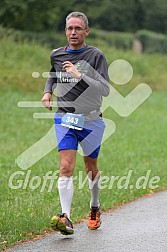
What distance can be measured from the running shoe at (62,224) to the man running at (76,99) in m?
0.02

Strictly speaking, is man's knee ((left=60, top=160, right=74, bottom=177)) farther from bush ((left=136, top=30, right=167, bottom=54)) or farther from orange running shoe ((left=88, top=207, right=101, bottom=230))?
bush ((left=136, top=30, right=167, bottom=54))

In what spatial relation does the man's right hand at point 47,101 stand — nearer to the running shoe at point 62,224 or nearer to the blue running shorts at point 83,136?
the blue running shorts at point 83,136

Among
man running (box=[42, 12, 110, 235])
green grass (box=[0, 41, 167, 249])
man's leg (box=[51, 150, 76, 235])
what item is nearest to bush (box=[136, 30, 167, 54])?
green grass (box=[0, 41, 167, 249])

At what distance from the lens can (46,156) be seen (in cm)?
1398

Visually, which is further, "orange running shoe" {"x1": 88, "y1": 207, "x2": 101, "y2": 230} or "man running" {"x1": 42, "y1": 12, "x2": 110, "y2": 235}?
"orange running shoe" {"x1": 88, "y1": 207, "x2": 101, "y2": 230}

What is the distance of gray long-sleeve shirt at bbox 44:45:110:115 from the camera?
7242mm

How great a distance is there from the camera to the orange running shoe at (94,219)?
771 centimetres

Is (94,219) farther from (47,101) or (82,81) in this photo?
(82,81)

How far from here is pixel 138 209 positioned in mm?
9164

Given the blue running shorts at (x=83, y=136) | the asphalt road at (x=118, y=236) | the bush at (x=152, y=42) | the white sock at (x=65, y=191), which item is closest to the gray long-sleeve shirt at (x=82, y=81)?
the blue running shorts at (x=83, y=136)

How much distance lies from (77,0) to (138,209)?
47725 millimetres

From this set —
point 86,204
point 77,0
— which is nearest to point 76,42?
point 86,204

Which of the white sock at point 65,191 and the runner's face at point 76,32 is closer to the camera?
the white sock at point 65,191

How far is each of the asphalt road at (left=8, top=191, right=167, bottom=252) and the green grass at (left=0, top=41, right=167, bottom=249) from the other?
296mm
